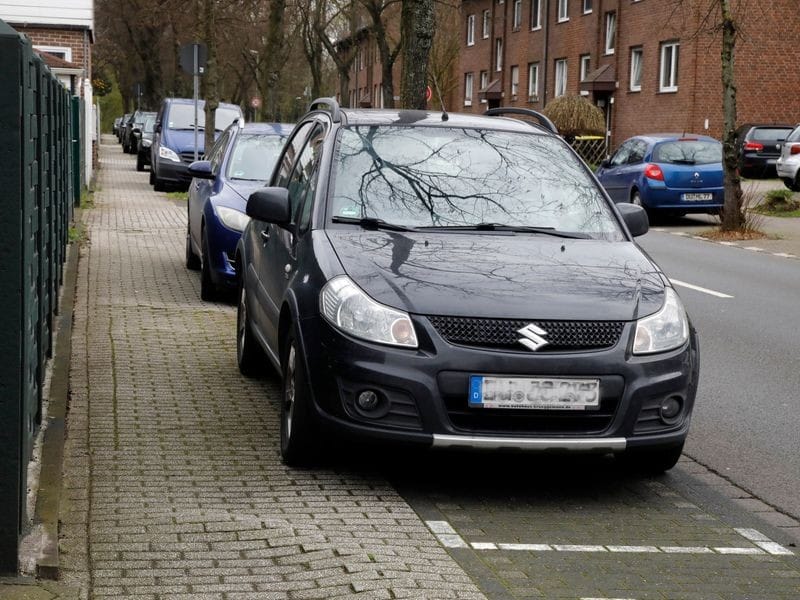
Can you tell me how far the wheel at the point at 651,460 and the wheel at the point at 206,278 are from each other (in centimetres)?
633

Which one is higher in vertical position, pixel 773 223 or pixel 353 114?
pixel 353 114

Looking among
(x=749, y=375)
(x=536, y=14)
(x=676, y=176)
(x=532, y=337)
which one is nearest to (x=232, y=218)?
(x=749, y=375)

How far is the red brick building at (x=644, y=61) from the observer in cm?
4038

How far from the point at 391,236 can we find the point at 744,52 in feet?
119

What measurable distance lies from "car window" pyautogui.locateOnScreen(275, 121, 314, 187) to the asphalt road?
286 centimetres

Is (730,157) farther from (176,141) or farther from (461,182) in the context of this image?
(461,182)

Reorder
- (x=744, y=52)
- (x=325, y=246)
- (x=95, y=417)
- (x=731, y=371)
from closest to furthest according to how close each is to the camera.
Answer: (x=325, y=246) → (x=95, y=417) → (x=731, y=371) → (x=744, y=52)

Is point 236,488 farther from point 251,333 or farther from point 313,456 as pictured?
point 251,333

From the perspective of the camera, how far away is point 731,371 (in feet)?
31.5

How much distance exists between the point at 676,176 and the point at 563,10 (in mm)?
29599

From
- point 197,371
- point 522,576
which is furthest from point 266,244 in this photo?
point 522,576

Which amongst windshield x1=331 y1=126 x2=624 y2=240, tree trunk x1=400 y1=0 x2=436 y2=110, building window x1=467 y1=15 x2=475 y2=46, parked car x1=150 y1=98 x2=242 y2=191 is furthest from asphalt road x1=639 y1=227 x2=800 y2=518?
building window x1=467 y1=15 x2=475 y2=46

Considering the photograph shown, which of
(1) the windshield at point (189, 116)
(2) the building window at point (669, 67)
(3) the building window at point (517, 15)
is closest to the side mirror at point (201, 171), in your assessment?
(1) the windshield at point (189, 116)

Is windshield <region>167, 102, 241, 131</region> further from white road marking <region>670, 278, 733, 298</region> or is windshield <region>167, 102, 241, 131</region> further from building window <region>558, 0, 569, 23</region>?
building window <region>558, 0, 569, 23</region>
